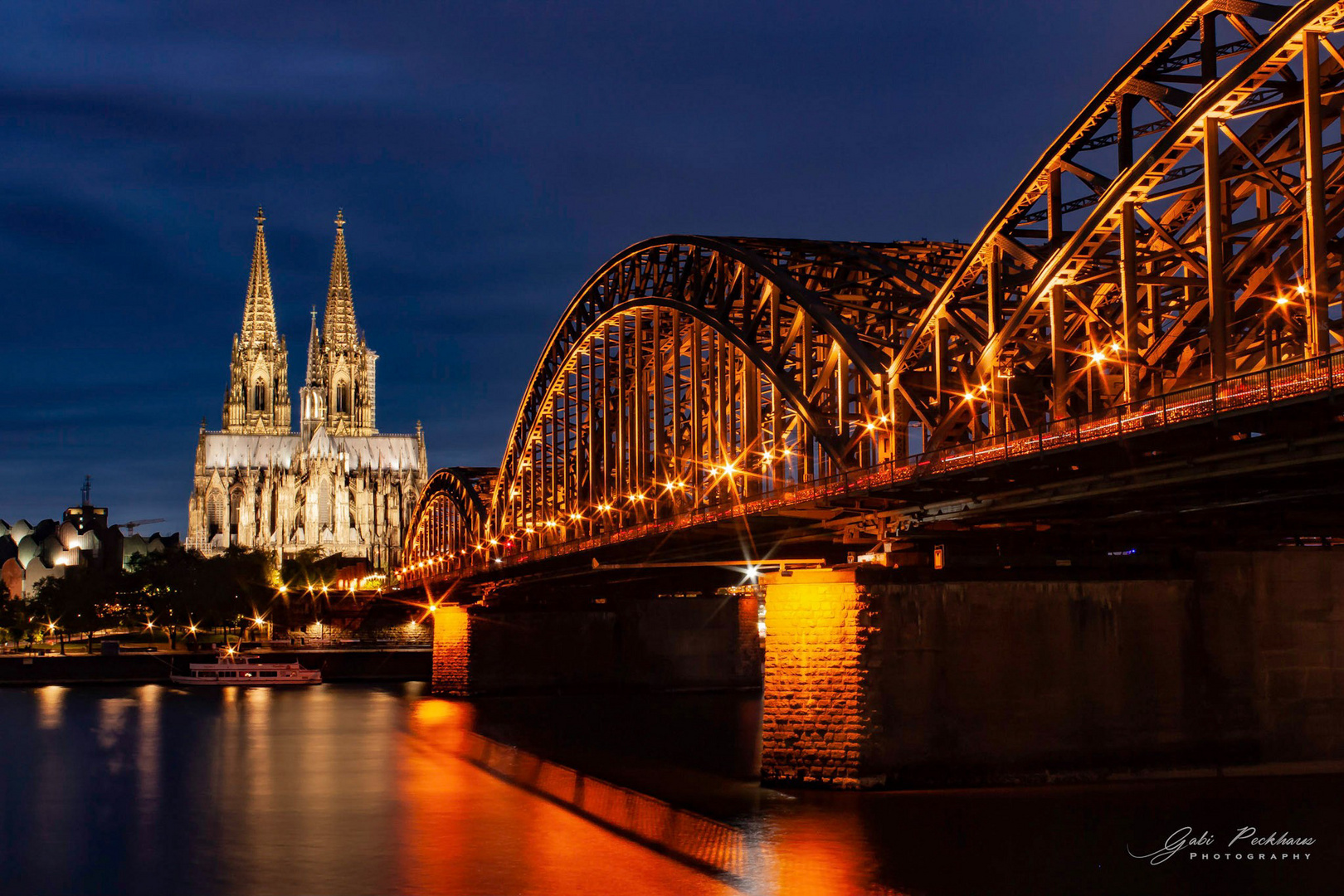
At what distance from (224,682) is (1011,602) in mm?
95343

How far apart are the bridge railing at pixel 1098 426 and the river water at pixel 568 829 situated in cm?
917

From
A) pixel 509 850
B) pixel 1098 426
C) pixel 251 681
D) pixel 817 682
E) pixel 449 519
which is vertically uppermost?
pixel 449 519

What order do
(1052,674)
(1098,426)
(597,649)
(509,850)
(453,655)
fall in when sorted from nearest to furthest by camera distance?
(1098,426)
(509,850)
(1052,674)
(597,649)
(453,655)

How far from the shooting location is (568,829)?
45375mm

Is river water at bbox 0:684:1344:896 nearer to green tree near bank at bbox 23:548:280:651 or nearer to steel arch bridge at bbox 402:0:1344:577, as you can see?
steel arch bridge at bbox 402:0:1344:577

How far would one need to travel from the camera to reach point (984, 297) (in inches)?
2287

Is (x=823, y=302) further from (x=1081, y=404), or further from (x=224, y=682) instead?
(x=224, y=682)

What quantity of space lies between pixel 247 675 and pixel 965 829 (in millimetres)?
101181

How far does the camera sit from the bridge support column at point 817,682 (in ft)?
154

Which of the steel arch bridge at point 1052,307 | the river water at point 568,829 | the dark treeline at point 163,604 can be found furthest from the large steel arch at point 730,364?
the dark treeline at point 163,604

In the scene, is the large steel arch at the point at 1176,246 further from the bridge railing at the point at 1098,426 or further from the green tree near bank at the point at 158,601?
the green tree near bank at the point at 158,601

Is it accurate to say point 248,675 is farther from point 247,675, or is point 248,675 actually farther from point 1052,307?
point 1052,307

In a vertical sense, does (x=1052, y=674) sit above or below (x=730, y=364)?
below

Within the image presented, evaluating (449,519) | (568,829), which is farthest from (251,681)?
(568,829)
